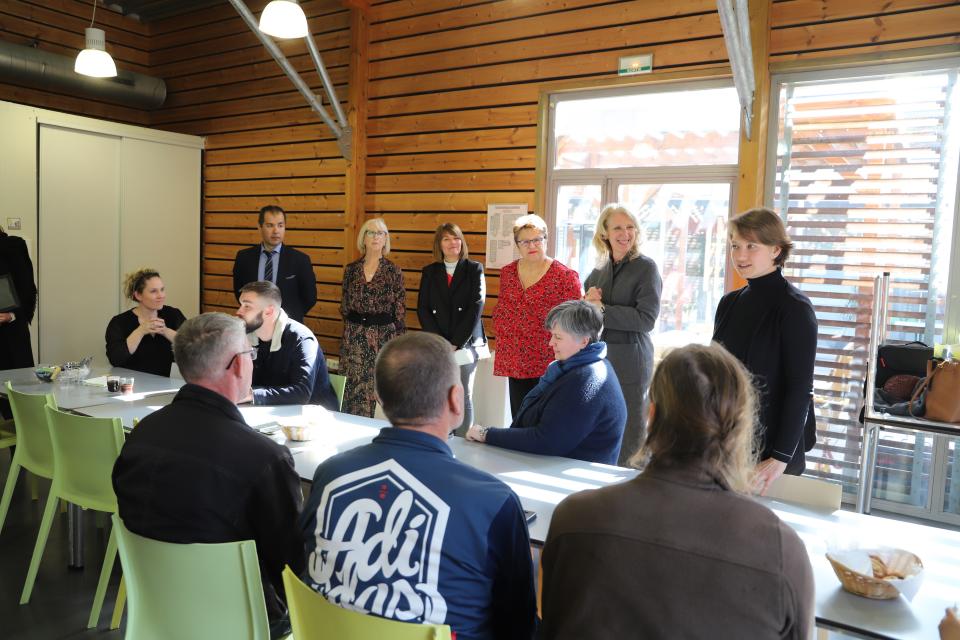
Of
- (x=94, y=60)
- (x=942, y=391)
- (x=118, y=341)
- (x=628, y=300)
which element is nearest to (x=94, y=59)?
(x=94, y=60)

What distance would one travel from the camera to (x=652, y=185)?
5.32 meters

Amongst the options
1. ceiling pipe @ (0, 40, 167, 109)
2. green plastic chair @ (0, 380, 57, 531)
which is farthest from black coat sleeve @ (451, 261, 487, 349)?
ceiling pipe @ (0, 40, 167, 109)

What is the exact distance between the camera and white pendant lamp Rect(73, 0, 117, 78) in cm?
568

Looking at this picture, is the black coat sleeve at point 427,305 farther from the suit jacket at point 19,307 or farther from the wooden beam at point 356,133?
the suit jacket at point 19,307

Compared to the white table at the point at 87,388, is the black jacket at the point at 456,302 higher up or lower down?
higher up

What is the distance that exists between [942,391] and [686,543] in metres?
3.09

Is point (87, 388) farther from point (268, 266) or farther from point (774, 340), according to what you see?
point (774, 340)

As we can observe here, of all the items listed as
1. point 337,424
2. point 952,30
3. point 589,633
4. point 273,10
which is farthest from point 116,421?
point 952,30

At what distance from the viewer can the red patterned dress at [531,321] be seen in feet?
14.9

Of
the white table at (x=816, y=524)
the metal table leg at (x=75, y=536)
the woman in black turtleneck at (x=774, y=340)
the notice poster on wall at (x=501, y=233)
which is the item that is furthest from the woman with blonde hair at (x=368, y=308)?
the woman in black turtleneck at (x=774, y=340)

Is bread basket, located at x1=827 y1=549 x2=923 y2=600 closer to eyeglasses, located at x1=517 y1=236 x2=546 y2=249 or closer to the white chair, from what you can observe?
the white chair

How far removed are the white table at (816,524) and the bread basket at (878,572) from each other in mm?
26

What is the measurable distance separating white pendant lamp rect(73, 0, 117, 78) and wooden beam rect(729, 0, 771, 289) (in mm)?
4722

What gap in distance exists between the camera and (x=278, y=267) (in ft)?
19.5
